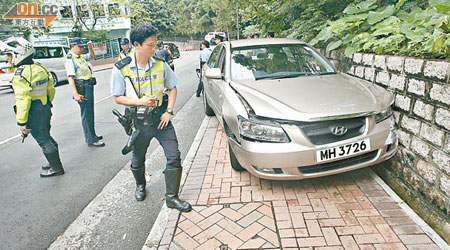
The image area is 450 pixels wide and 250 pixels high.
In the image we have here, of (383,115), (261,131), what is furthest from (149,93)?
(383,115)

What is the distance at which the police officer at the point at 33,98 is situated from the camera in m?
3.59

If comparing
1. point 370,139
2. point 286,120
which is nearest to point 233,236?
point 286,120

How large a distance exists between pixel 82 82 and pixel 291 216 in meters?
4.03

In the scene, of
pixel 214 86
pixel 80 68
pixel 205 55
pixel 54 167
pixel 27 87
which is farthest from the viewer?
pixel 205 55

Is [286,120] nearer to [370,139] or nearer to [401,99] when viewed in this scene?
[370,139]

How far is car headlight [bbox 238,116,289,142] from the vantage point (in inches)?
111

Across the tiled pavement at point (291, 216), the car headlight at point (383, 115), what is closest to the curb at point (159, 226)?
the tiled pavement at point (291, 216)

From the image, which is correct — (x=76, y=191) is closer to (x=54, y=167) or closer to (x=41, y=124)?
(x=54, y=167)

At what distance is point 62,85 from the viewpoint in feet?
44.2

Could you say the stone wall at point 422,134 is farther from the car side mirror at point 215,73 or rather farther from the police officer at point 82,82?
the police officer at point 82,82

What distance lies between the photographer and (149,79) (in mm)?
2912

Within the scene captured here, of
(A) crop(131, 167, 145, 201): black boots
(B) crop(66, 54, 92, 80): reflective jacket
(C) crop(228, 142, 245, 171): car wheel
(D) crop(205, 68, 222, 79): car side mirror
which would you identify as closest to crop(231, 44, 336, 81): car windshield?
(D) crop(205, 68, 222, 79): car side mirror

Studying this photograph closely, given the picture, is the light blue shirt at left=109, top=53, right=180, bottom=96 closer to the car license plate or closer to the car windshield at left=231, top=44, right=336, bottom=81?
the car windshield at left=231, top=44, right=336, bottom=81

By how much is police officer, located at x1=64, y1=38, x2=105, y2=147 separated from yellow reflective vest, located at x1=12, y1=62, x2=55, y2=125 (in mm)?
977
